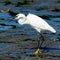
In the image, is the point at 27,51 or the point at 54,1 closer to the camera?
the point at 27,51

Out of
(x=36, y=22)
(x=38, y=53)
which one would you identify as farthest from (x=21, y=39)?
(x=38, y=53)

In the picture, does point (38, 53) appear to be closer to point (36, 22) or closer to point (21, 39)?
point (36, 22)

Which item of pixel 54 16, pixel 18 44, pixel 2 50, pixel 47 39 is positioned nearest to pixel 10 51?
pixel 2 50

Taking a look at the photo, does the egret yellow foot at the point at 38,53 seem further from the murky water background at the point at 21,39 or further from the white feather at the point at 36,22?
the white feather at the point at 36,22

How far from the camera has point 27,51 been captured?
11109 millimetres

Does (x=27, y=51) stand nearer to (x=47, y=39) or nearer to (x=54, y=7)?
(x=47, y=39)

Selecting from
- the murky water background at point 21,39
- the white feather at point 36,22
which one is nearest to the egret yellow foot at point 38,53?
the murky water background at point 21,39

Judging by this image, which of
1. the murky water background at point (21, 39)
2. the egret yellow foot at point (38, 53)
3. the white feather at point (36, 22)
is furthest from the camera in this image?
the white feather at point (36, 22)

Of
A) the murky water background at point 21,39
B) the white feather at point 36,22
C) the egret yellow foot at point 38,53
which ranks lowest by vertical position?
the murky water background at point 21,39

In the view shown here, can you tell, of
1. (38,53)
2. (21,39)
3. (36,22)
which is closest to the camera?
(38,53)

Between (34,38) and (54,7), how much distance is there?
32.4ft

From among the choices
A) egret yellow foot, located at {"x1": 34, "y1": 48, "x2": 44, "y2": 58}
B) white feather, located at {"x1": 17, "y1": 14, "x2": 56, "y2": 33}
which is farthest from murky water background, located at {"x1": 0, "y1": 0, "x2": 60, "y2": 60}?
white feather, located at {"x1": 17, "y1": 14, "x2": 56, "y2": 33}

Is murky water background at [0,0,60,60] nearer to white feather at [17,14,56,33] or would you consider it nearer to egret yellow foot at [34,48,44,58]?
egret yellow foot at [34,48,44,58]

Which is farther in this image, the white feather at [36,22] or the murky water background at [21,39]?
the white feather at [36,22]
